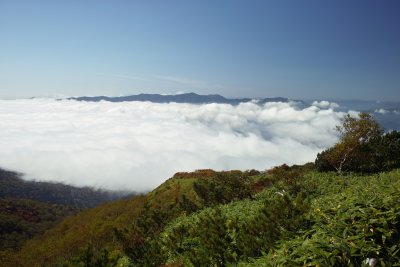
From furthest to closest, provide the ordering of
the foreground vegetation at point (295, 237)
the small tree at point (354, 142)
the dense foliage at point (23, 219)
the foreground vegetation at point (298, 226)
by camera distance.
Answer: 1. the dense foliage at point (23, 219)
2. the small tree at point (354, 142)
3. the foreground vegetation at point (298, 226)
4. the foreground vegetation at point (295, 237)

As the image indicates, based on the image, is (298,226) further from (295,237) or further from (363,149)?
(363,149)

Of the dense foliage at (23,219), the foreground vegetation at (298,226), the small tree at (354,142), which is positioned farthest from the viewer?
the dense foliage at (23,219)

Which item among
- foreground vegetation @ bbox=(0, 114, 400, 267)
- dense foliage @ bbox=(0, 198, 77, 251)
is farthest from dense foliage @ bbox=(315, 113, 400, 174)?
dense foliage @ bbox=(0, 198, 77, 251)

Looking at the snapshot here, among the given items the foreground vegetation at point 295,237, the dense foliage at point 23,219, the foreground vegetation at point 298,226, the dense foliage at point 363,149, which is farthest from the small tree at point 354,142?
the dense foliage at point 23,219

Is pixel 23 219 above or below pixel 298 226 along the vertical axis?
below

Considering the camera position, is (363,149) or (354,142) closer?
(354,142)

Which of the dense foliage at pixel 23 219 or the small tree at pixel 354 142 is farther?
the dense foliage at pixel 23 219

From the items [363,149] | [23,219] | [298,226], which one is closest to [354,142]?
[363,149]

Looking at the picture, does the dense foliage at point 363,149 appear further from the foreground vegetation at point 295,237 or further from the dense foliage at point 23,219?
the dense foliage at point 23,219

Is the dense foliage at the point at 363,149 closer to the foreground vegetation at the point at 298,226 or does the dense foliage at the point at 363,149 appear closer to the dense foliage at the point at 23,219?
the foreground vegetation at the point at 298,226

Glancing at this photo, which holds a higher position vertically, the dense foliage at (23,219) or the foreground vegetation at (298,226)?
the foreground vegetation at (298,226)

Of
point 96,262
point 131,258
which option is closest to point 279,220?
point 96,262

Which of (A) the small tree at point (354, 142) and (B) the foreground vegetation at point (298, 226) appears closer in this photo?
(B) the foreground vegetation at point (298, 226)

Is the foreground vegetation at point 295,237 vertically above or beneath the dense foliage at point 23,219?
above
